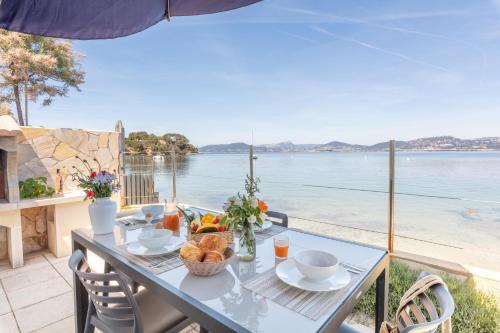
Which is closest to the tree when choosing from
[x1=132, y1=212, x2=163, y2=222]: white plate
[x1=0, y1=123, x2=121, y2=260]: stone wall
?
[x1=0, y1=123, x2=121, y2=260]: stone wall

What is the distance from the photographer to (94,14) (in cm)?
132

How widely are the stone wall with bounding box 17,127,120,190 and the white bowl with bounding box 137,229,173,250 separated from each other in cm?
258

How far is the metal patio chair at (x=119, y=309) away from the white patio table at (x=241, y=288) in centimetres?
9

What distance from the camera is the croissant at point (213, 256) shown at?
98cm

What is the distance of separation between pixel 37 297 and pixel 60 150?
6.75 ft

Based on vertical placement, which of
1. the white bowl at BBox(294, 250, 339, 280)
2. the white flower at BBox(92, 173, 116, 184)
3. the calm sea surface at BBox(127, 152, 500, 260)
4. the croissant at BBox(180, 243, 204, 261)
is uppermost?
the white flower at BBox(92, 173, 116, 184)

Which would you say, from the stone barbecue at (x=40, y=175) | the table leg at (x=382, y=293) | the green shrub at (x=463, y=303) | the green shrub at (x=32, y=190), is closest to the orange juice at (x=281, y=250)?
the table leg at (x=382, y=293)

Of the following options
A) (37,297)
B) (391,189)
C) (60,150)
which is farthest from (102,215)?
(60,150)

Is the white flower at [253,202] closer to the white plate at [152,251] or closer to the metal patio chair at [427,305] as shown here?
the white plate at [152,251]

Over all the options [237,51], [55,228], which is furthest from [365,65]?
[55,228]

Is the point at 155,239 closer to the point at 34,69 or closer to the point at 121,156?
the point at 121,156

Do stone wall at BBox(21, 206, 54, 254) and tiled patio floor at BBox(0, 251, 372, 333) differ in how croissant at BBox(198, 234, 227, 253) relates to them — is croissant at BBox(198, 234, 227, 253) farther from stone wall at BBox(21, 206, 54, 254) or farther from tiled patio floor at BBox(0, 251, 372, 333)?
stone wall at BBox(21, 206, 54, 254)

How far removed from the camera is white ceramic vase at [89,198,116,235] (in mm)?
1428

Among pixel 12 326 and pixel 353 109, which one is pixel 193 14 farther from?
pixel 353 109
